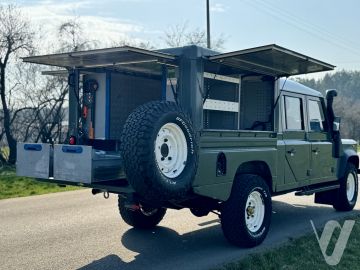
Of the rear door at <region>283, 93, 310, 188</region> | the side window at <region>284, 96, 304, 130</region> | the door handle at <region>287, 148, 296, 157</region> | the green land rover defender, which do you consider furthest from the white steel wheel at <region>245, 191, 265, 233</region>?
the side window at <region>284, 96, 304, 130</region>

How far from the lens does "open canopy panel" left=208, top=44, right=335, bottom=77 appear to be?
17.6 feet

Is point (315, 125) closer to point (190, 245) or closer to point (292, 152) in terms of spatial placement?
point (292, 152)

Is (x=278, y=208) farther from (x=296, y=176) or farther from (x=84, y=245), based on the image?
(x=84, y=245)

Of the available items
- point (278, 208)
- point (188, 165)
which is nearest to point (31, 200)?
point (278, 208)

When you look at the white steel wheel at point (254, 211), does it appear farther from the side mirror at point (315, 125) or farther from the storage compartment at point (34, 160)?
the storage compartment at point (34, 160)

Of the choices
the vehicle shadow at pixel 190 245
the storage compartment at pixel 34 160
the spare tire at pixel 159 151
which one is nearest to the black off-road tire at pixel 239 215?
Answer: the vehicle shadow at pixel 190 245

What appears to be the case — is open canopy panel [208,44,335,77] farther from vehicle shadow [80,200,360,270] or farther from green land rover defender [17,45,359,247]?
vehicle shadow [80,200,360,270]

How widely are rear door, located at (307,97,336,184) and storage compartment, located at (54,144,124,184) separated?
3.95 meters

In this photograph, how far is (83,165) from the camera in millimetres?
4738

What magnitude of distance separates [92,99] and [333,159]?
4.54 meters

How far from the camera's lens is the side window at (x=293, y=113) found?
23.6ft

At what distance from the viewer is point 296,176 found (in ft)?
23.4

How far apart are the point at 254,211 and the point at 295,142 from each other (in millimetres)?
1606

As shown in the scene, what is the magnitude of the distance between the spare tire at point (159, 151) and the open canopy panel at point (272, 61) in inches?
42.1
